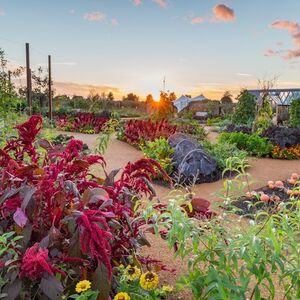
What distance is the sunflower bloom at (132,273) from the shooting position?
5.76 ft

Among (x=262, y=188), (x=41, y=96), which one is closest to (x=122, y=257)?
(x=262, y=188)

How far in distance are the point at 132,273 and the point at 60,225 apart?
41 cm

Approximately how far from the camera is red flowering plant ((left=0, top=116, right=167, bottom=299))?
1446 mm

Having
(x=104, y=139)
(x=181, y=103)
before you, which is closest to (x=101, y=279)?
(x=104, y=139)

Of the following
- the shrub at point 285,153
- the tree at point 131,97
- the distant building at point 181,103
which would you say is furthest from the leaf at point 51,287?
the tree at point 131,97

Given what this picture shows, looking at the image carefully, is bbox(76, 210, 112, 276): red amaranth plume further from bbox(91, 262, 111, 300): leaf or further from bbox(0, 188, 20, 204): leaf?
bbox(0, 188, 20, 204): leaf

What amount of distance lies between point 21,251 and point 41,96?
2227cm

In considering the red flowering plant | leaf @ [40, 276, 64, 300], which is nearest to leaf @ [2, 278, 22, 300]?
the red flowering plant

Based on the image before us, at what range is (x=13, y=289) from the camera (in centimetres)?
154

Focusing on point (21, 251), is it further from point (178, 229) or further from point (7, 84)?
point (7, 84)

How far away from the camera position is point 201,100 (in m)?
36.2

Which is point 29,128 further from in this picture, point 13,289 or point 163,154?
point 163,154

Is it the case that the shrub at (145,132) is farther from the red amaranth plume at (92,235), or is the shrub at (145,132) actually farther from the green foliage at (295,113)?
the red amaranth plume at (92,235)

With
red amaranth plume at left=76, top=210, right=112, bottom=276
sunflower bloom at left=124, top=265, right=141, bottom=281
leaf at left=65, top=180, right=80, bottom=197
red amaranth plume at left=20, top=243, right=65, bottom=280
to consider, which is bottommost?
sunflower bloom at left=124, top=265, right=141, bottom=281
